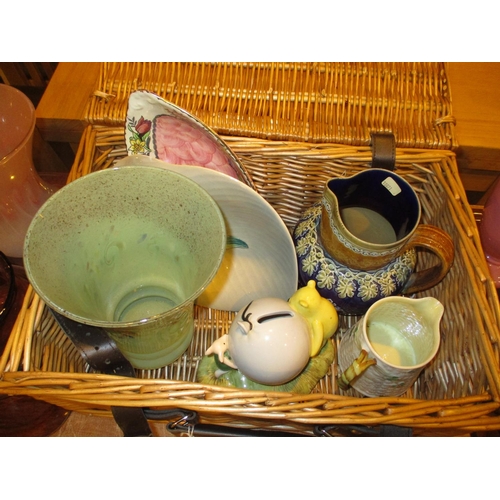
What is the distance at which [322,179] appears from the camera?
2.19 feet

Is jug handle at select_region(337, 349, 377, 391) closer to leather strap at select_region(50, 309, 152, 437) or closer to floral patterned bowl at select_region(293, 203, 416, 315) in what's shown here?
floral patterned bowl at select_region(293, 203, 416, 315)

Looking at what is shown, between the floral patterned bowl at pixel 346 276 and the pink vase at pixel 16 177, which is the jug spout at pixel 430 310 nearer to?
the floral patterned bowl at pixel 346 276

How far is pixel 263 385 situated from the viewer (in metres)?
0.55

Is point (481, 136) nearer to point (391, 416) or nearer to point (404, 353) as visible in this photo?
point (404, 353)

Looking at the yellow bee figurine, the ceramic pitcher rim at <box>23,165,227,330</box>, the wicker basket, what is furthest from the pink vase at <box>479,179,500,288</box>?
the ceramic pitcher rim at <box>23,165,227,330</box>

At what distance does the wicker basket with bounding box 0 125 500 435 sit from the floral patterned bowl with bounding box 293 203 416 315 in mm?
85

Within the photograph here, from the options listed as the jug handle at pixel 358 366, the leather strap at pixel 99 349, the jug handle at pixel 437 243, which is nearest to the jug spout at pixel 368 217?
the jug handle at pixel 437 243

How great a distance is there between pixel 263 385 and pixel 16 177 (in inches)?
16.4

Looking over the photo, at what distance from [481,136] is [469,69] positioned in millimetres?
156

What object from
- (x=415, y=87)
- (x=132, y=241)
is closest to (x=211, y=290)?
(x=132, y=241)

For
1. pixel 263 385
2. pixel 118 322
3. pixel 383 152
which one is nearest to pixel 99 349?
pixel 118 322

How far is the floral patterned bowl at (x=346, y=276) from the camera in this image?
567mm

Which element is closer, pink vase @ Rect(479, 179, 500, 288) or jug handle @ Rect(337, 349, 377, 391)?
jug handle @ Rect(337, 349, 377, 391)

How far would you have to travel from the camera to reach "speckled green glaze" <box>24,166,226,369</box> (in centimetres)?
44
